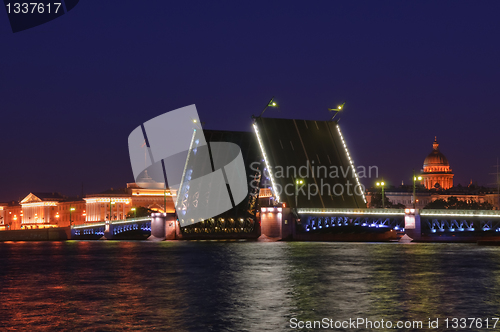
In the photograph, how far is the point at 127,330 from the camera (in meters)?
15.3

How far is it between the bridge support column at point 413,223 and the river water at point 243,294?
2287 centimetres

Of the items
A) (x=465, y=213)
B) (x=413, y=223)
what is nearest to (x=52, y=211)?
(x=413, y=223)

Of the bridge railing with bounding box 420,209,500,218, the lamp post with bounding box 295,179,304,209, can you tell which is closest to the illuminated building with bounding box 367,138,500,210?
the lamp post with bounding box 295,179,304,209

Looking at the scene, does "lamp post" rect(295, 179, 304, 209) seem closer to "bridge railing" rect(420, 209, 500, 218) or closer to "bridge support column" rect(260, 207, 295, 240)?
"bridge support column" rect(260, 207, 295, 240)

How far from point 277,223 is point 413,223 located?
13.5 meters

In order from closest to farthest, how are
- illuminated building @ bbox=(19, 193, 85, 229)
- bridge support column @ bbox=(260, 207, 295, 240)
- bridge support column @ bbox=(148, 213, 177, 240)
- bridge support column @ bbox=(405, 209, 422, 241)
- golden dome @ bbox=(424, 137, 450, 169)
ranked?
bridge support column @ bbox=(405, 209, 422, 241) → bridge support column @ bbox=(260, 207, 295, 240) → bridge support column @ bbox=(148, 213, 177, 240) → illuminated building @ bbox=(19, 193, 85, 229) → golden dome @ bbox=(424, 137, 450, 169)

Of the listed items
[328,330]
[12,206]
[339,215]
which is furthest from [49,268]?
[12,206]

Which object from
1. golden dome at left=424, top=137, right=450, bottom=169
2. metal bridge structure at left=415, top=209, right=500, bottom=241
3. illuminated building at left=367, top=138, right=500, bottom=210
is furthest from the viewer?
golden dome at left=424, top=137, right=450, bottom=169

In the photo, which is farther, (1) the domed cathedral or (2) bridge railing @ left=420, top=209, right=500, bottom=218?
(1) the domed cathedral

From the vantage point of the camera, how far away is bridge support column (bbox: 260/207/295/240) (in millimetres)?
66250

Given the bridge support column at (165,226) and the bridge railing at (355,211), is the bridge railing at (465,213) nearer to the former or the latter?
the bridge railing at (355,211)

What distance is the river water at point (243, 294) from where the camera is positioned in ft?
54.6

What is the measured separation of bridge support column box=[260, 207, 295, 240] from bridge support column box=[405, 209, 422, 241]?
11472 millimetres

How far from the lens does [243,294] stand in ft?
71.2
